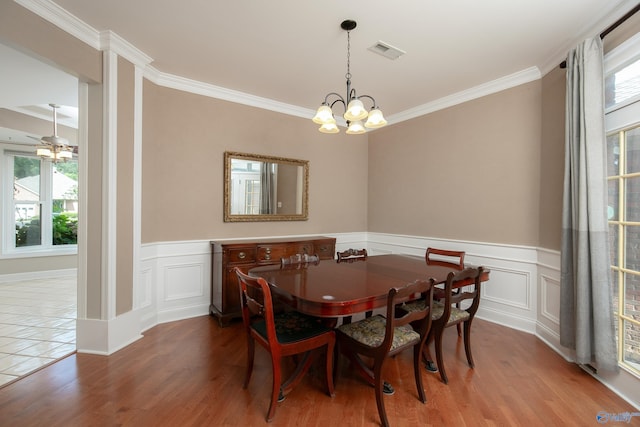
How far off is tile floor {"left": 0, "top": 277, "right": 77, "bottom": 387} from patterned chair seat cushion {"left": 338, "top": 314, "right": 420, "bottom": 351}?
250 cm

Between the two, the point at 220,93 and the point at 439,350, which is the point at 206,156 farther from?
the point at 439,350

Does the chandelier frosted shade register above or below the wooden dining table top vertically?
above

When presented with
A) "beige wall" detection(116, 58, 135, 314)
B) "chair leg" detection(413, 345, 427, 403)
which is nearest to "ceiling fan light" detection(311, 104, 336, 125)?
"chair leg" detection(413, 345, 427, 403)

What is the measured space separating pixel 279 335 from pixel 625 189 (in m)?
2.67

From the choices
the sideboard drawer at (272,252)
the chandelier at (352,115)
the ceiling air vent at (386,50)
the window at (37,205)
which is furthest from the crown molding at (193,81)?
the window at (37,205)

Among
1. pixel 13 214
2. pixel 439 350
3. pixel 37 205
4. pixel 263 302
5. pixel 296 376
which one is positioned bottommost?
pixel 296 376

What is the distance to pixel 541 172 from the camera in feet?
9.72

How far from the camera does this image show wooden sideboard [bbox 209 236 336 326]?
318 cm

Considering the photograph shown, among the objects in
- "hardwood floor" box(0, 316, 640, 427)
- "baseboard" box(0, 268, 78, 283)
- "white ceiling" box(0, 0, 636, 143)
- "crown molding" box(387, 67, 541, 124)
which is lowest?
"hardwood floor" box(0, 316, 640, 427)

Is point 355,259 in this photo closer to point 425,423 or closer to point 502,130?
point 425,423

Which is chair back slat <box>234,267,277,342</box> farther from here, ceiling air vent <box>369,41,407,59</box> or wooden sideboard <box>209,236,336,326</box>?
ceiling air vent <box>369,41,407,59</box>

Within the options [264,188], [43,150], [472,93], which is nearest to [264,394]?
[264,188]

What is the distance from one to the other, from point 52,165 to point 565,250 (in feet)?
26.7

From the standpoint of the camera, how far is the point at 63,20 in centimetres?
224
